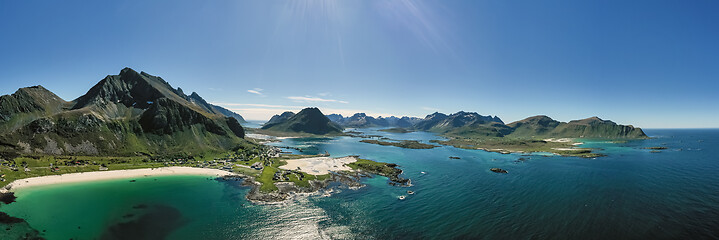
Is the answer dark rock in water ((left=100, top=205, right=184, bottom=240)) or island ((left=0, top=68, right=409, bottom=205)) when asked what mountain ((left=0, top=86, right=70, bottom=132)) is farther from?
dark rock in water ((left=100, top=205, right=184, bottom=240))

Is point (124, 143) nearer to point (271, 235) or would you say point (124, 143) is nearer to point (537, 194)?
point (271, 235)

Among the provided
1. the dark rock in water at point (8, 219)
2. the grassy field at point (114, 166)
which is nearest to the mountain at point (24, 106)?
the grassy field at point (114, 166)

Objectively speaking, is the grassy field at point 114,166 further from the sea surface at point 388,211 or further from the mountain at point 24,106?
Answer: the mountain at point 24,106

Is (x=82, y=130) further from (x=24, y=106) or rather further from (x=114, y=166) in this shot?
(x=114, y=166)

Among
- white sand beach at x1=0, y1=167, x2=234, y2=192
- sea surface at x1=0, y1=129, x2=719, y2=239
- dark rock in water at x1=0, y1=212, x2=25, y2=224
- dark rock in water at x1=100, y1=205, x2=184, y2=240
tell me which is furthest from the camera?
white sand beach at x1=0, y1=167, x2=234, y2=192

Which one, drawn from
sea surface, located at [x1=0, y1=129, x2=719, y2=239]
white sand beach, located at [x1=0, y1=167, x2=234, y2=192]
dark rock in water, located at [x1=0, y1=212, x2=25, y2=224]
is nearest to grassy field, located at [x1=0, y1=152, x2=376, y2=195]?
white sand beach, located at [x1=0, y1=167, x2=234, y2=192]

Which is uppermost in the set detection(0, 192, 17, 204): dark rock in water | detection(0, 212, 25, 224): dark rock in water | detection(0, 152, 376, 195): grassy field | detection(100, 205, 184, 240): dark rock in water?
detection(0, 152, 376, 195): grassy field

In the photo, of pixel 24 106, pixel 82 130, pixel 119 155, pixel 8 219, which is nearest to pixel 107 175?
pixel 8 219
